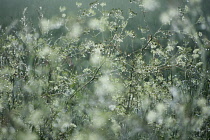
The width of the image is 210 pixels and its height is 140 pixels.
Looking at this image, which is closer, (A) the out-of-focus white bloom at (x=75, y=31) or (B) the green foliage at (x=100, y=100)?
→ (B) the green foliage at (x=100, y=100)

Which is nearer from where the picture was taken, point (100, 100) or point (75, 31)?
point (100, 100)

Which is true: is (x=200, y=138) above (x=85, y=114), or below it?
below

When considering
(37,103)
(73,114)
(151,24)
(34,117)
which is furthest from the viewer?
(151,24)

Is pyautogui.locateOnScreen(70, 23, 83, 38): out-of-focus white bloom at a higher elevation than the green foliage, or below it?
higher

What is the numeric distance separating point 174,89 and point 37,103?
41.7 inches

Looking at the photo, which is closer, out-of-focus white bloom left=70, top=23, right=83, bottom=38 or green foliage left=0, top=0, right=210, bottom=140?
green foliage left=0, top=0, right=210, bottom=140

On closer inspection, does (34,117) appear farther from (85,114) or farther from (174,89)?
(174,89)

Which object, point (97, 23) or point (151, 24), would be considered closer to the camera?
point (97, 23)

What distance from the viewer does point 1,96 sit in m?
2.03

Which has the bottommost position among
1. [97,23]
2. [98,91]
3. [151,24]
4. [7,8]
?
[98,91]

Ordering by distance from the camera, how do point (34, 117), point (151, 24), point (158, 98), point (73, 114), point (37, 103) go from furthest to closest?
point (151, 24) → point (158, 98) → point (73, 114) → point (37, 103) → point (34, 117)

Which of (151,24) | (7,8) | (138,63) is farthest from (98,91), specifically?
(7,8)

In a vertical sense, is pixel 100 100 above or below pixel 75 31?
below

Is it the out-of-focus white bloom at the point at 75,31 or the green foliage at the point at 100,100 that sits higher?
the out-of-focus white bloom at the point at 75,31
